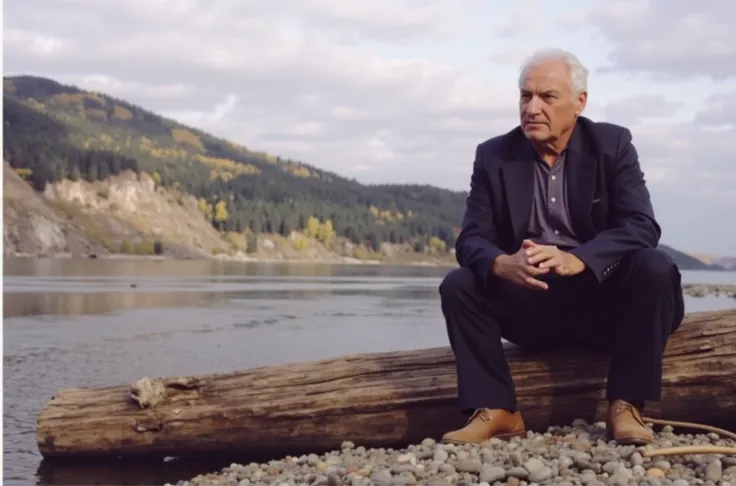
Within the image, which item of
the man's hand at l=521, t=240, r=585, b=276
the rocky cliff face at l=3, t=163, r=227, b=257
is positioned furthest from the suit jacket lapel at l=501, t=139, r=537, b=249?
the rocky cliff face at l=3, t=163, r=227, b=257

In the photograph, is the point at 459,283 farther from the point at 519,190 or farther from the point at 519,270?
the point at 519,190

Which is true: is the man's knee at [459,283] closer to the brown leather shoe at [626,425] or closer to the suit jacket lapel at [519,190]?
the suit jacket lapel at [519,190]

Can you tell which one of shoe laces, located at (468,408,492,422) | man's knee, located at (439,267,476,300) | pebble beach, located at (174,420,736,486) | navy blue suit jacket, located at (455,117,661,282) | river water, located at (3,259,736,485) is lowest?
river water, located at (3,259,736,485)

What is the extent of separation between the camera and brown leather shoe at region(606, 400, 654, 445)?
17.5ft

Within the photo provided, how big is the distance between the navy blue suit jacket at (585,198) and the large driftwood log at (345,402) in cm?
106

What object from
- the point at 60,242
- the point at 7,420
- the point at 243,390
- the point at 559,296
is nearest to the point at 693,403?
the point at 559,296

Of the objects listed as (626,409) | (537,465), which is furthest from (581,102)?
(537,465)

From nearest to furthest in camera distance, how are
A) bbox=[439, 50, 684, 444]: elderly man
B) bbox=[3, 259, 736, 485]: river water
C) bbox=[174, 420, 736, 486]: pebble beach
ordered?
1. bbox=[174, 420, 736, 486]: pebble beach
2. bbox=[439, 50, 684, 444]: elderly man
3. bbox=[3, 259, 736, 485]: river water

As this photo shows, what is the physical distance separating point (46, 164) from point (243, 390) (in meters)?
161

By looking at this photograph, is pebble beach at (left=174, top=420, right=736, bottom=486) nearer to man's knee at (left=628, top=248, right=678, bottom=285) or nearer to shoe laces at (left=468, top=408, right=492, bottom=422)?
shoe laces at (left=468, top=408, right=492, bottom=422)

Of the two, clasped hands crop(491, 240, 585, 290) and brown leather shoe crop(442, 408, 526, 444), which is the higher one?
clasped hands crop(491, 240, 585, 290)

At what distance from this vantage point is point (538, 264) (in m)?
5.36

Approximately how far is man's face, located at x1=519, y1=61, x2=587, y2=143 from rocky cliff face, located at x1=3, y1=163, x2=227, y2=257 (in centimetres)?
12639

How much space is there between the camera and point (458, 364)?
230 inches
